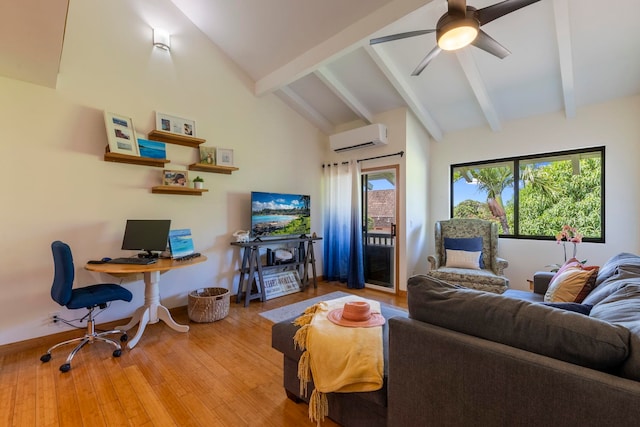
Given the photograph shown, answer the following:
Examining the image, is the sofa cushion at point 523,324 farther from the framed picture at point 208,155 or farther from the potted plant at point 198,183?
the framed picture at point 208,155

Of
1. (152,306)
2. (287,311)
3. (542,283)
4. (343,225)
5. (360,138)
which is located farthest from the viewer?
(343,225)

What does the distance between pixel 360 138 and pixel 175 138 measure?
2.58 m

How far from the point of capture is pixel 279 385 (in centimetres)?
200

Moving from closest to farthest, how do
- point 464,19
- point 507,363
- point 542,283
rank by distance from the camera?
A: point 507,363, point 464,19, point 542,283

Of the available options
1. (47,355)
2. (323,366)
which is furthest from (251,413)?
(47,355)

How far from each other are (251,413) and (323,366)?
2.16 feet

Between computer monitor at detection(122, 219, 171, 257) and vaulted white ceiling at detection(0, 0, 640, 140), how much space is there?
57.1 inches

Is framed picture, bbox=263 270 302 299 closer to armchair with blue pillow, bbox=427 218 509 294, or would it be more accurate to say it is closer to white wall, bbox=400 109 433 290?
white wall, bbox=400 109 433 290

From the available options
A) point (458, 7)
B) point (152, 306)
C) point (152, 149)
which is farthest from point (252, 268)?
point (458, 7)

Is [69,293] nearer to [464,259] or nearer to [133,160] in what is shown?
[133,160]

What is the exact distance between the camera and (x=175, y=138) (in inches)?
129

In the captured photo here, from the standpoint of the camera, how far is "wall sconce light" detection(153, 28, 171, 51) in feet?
10.5

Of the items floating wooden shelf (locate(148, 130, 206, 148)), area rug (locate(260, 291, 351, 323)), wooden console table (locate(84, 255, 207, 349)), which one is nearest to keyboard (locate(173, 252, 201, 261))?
wooden console table (locate(84, 255, 207, 349))

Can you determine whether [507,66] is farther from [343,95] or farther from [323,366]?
[323,366]
